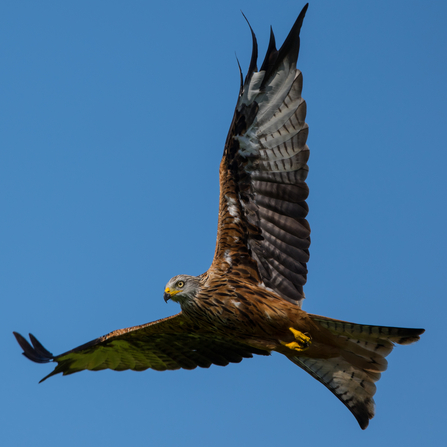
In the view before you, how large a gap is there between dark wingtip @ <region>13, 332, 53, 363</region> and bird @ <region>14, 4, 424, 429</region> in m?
0.02

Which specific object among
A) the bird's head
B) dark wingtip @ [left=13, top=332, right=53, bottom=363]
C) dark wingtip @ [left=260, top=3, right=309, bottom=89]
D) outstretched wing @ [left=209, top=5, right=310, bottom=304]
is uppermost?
dark wingtip @ [left=260, top=3, right=309, bottom=89]

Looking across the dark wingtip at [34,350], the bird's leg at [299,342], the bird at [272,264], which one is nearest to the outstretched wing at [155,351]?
the dark wingtip at [34,350]

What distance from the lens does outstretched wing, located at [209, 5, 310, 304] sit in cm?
1011

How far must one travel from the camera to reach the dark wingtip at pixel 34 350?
11078mm

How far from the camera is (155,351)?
12.2 m

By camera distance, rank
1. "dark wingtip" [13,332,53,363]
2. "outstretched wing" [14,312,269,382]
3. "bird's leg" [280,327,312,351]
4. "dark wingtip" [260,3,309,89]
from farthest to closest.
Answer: "outstretched wing" [14,312,269,382] < "dark wingtip" [13,332,53,363] < "bird's leg" [280,327,312,351] < "dark wingtip" [260,3,309,89]

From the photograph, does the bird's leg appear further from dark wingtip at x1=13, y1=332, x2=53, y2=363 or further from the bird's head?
dark wingtip at x1=13, y1=332, x2=53, y2=363

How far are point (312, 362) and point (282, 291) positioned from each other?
3.96 feet

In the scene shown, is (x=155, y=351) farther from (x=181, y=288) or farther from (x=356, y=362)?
(x=356, y=362)

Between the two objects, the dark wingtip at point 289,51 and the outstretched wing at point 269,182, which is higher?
the dark wingtip at point 289,51

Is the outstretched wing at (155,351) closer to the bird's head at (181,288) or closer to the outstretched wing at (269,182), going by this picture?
the bird's head at (181,288)

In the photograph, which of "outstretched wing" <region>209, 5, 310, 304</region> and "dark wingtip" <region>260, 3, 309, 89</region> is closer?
"dark wingtip" <region>260, 3, 309, 89</region>

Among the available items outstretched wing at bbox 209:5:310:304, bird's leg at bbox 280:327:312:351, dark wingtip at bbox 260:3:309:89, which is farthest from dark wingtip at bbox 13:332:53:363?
dark wingtip at bbox 260:3:309:89

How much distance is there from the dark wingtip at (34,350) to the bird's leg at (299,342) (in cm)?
367
